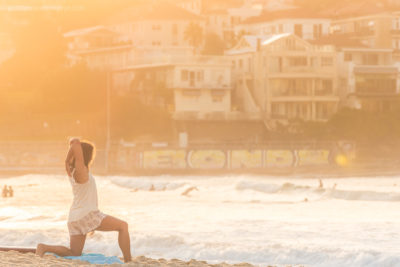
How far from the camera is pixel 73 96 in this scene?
77500mm

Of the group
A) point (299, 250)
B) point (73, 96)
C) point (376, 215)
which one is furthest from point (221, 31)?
point (299, 250)

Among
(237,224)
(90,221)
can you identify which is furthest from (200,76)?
(90,221)

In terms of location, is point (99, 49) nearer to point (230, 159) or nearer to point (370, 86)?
point (230, 159)

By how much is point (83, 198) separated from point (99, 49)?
263 feet

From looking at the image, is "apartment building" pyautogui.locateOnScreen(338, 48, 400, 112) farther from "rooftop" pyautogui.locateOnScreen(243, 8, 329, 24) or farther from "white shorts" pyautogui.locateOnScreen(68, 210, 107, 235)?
"white shorts" pyautogui.locateOnScreen(68, 210, 107, 235)

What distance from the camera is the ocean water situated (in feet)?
52.5

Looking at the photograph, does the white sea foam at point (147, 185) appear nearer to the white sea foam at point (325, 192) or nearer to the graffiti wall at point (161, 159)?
the white sea foam at point (325, 192)

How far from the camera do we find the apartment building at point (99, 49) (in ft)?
287

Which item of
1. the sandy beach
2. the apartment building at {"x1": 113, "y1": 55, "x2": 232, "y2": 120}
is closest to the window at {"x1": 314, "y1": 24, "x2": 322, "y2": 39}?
the apartment building at {"x1": 113, "y1": 55, "x2": 232, "y2": 120}

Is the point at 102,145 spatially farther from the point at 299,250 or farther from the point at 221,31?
the point at 299,250

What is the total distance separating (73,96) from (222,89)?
569 inches

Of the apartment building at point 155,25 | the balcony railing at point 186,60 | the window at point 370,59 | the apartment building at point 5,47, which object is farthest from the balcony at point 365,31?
the apartment building at point 5,47

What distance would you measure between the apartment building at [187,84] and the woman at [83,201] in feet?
219

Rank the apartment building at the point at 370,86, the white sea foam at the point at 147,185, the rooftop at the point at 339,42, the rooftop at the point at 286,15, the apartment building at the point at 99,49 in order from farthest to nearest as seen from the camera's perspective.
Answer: the rooftop at the point at 286,15 → the rooftop at the point at 339,42 → the apartment building at the point at 99,49 → the apartment building at the point at 370,86 → the white sea foam at the point at 147,185
